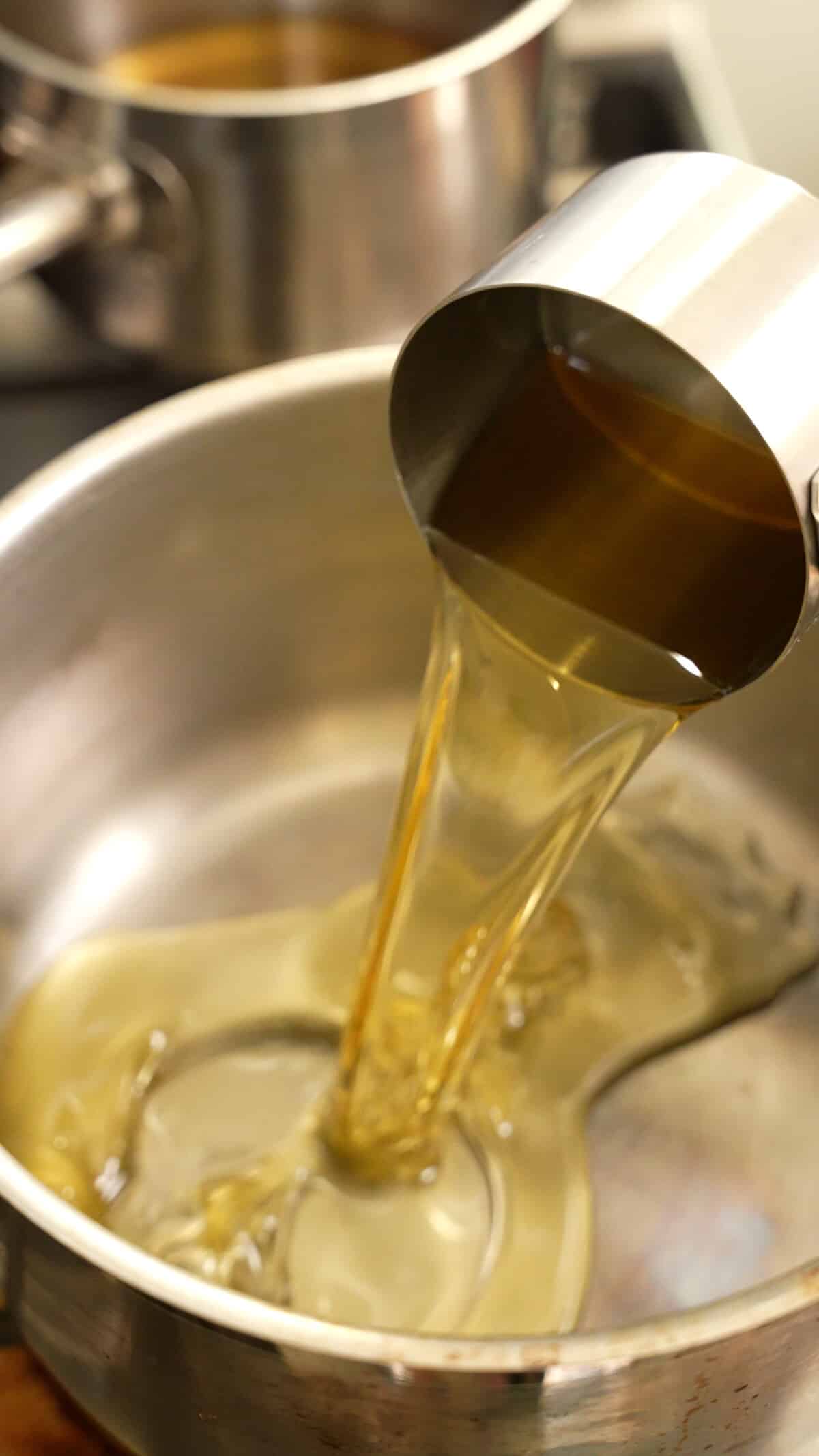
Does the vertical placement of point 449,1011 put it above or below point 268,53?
below

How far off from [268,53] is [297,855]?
1.24 ft

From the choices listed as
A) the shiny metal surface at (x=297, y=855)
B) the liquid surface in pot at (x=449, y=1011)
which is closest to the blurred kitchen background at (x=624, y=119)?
the shiny metal surface at (x=297, y=855)

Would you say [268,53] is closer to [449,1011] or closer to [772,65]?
[772,65]

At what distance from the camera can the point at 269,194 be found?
1.94 ft

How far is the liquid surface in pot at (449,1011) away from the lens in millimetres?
480

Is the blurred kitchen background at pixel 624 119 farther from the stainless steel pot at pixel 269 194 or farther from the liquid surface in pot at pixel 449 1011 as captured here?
→ the liquid surface in pot at pixel 449 1011

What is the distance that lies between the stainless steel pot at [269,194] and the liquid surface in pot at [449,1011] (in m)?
0.18

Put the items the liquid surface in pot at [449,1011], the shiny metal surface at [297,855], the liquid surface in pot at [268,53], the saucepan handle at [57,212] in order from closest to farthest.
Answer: the shiny metal surface at [297,855]
the liquid surface in pot at [449,1011]
the saucepan handle at [57,212]
the liquid surface in pot at [268,53]

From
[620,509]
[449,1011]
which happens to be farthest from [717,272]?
[449,1011]

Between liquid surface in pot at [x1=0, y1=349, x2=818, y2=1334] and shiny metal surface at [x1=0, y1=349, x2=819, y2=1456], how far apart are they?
23 mm

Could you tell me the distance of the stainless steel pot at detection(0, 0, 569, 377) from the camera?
58cm

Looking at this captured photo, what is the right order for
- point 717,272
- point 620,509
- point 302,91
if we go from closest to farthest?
point 717,272, point 620,509, point 302,91

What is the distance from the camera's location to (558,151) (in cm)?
76

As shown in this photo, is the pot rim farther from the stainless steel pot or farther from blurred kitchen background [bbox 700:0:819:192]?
blurred kitchen background [bbox 700:0:819:192]
